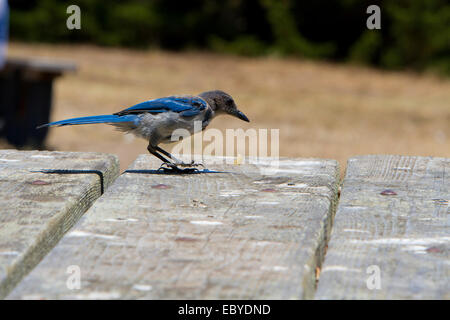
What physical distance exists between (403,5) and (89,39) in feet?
28.2

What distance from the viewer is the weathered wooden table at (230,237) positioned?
174 cm

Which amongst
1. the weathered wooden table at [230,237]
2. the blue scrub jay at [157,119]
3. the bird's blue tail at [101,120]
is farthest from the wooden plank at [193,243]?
the blue scrub jay at [157,119]

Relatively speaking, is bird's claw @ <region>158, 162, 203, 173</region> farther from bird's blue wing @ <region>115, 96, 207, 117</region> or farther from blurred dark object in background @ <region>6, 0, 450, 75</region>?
blurred dark object in background @ <region>6, 0, 450, 75</region>

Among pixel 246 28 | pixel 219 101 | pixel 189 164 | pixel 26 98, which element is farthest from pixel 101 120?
pixel 246 28

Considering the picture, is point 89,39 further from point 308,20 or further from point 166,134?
point 166,134

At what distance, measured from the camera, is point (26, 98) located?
9.60 m

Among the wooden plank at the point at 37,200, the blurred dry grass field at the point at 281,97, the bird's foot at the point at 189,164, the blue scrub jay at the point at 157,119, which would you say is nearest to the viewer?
the wooden plank at the point at 37,200

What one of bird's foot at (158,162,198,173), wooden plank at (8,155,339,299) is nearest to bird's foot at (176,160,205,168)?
bird's foot at (158,162,198,173)

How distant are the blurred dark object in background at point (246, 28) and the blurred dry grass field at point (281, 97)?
679mm

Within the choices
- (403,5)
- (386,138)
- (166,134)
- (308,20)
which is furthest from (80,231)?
(308,20)

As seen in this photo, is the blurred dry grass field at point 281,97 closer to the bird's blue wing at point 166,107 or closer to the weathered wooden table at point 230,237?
the bird's blue wing at point 166,107

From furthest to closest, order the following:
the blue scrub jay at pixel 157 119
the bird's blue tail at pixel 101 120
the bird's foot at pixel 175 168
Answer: the blue scrub jay at pixel 157 119
the bird's blue tail at pixel 101 120
the bird's foot at pixel 175 168

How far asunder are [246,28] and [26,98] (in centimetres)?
1196

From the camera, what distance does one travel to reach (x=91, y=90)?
46.8 ft
